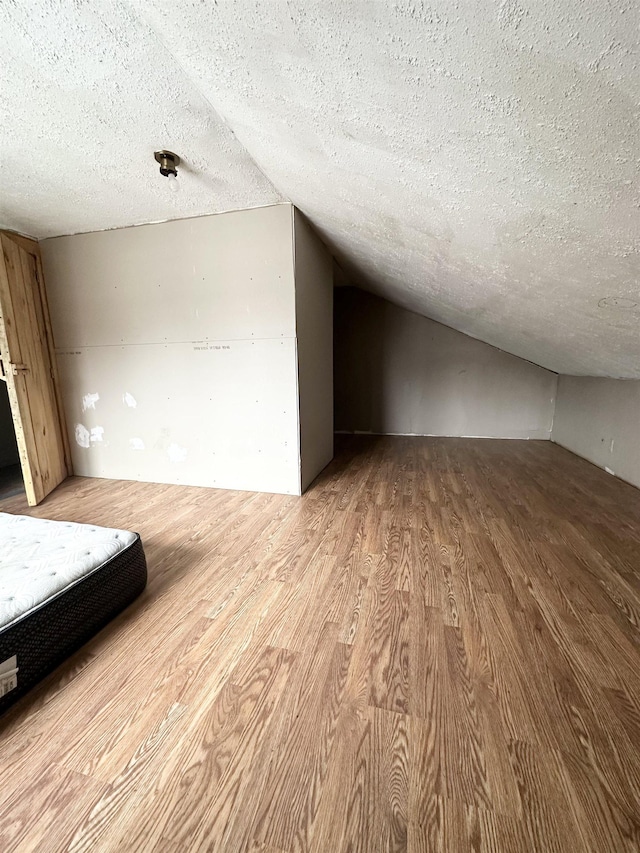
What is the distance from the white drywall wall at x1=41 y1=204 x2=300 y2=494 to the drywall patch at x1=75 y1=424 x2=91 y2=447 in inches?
0.4

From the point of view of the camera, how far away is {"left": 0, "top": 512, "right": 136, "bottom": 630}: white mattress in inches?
44.3

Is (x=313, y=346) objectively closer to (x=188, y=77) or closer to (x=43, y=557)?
(x=188, y=77)

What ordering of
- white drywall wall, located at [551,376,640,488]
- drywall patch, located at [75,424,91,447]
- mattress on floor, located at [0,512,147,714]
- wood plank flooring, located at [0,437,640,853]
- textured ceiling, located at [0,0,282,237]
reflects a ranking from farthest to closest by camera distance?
drywall patch, located at [75,424,91,447] → white drywall wall, located at [551,376,640,488] → textured ceiling, located at [0,0,282,237] → mattress on floor, located at [0,512,147,714] → wood plank flooring, located at [0,437,640,853]

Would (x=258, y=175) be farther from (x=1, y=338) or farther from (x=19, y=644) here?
(x=19, y=644)

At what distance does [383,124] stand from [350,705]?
1877 mm

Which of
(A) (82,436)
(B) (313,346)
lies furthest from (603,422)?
(A) (82,436)

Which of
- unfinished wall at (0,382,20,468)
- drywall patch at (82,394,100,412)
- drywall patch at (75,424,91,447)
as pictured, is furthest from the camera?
unfinished wall at (0,382,20,468)

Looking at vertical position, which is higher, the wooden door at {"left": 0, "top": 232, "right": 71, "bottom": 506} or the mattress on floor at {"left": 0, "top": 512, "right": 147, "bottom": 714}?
the wooden door at {"left": 0, "top": 232, "right": 71, "bottom": 506}

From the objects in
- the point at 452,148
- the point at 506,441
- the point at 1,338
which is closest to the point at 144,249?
the point at 1,338

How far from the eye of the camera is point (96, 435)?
327cm

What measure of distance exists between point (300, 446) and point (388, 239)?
1.62m

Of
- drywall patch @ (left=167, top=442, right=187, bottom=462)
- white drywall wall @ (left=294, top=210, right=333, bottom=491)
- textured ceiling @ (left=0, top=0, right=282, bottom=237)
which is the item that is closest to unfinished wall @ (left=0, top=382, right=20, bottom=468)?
textured ceiling @ (left=0, top=0, right=282, bottom=237)

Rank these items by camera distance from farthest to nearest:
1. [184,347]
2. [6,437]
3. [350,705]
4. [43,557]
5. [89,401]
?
[6,437] < [89,401] < [184,347] < [43,557] < [350,705]

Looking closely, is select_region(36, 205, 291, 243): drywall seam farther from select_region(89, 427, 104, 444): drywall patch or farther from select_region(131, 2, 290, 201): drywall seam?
select_region(89, 427, 104, 444): drywall patch
